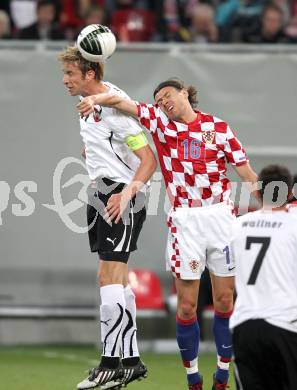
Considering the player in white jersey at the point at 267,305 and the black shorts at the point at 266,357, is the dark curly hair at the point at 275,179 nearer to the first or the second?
the player in white jersey at the point at 267,305

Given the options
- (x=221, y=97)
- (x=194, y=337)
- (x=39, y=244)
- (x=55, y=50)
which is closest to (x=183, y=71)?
(x=221, y=97)

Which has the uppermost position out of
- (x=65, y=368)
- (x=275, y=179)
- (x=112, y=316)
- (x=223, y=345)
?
(x=275, y=179)

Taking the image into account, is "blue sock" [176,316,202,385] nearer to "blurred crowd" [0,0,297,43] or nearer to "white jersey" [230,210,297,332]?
"white jersey" [230,210,297,332]

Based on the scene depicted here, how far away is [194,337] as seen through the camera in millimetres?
9648

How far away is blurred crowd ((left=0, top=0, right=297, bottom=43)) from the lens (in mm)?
14289

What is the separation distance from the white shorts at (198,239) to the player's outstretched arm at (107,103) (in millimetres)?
848

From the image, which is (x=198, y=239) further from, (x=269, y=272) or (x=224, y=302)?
(x=269, y=272)

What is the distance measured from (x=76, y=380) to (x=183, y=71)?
12.0ft

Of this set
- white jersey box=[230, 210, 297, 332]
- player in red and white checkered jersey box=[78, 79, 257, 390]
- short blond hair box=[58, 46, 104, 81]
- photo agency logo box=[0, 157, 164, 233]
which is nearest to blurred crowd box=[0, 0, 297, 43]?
photo agency logo box=[0, 157, 164, 233]

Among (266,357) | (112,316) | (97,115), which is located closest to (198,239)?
(112,316)

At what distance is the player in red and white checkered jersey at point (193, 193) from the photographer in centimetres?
949

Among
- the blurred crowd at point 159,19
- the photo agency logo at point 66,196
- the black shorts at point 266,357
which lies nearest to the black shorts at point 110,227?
the black shorts at point 266,357

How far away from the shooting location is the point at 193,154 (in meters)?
9.47

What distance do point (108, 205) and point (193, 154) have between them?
29.5 inches
